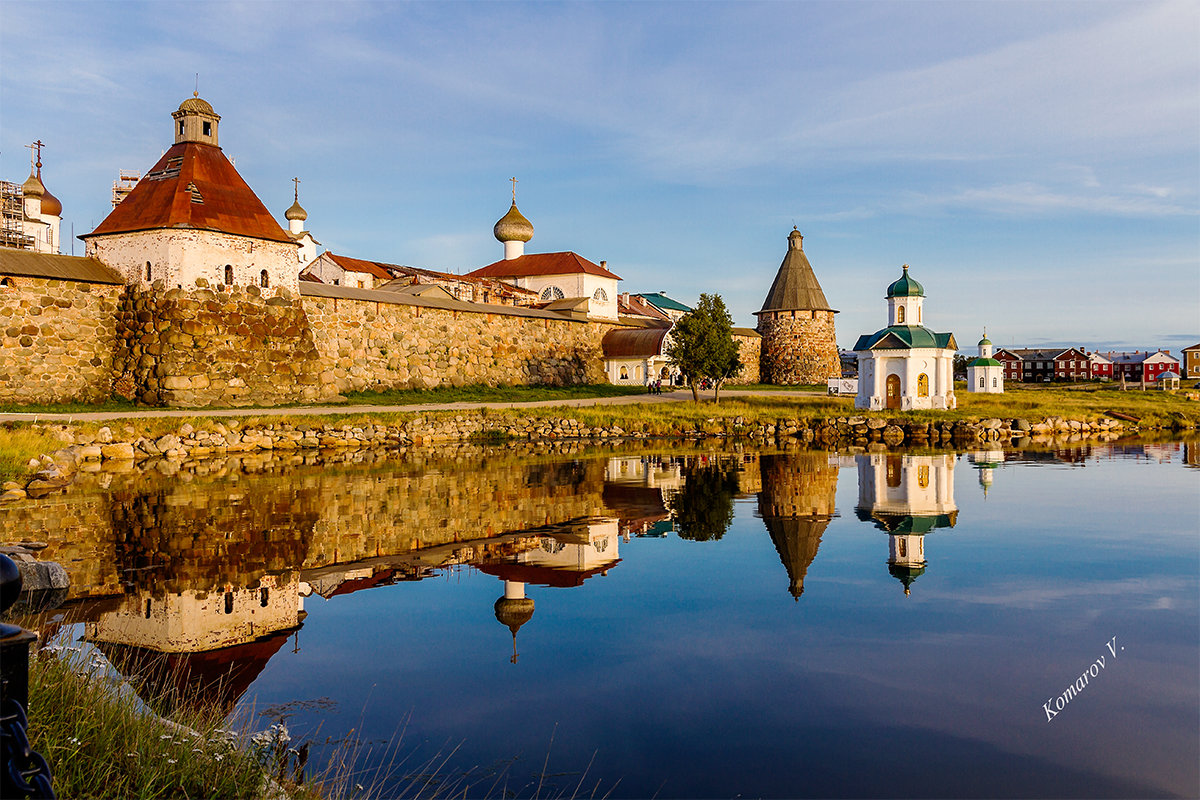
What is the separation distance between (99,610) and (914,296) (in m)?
31.6

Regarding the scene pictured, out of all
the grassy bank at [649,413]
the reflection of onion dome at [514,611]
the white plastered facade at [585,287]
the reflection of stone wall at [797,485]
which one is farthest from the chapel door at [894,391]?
the reflection of onion dome at [514,611]

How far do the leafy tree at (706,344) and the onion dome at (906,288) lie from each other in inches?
256

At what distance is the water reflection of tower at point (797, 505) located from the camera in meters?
10.5

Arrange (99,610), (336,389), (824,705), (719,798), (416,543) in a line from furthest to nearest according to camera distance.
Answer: (336,389) < (416,543) < (99,610) < (824,705) < (719,798)

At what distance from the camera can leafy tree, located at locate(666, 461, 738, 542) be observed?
Answer: 12.3 metres

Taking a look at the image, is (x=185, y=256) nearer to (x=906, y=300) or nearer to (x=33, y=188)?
(x=906, y=300)

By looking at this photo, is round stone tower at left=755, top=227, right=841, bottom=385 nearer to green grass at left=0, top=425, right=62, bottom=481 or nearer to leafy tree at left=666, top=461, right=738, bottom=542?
leafy tree at left=666, top=461, right=738, bottom=542

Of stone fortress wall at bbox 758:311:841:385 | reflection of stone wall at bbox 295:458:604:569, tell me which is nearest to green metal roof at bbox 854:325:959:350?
reflection of stone wall at bbox 295:458:604:569

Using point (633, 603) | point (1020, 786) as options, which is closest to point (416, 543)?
point (633, 603)

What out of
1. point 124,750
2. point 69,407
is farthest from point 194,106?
point 124,750

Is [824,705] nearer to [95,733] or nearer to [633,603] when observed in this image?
[633,603]

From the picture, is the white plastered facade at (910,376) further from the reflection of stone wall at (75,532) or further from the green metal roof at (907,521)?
the reflection of stone wall at (75,532)

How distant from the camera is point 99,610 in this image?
294 inches

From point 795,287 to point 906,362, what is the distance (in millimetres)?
22046
